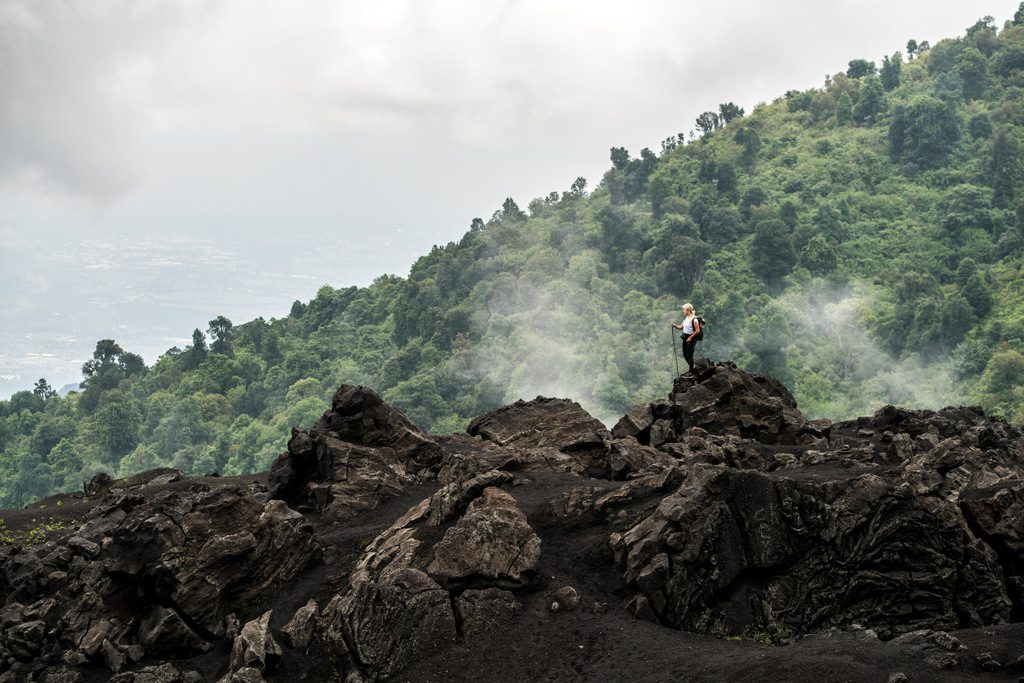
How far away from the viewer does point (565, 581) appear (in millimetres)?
17984

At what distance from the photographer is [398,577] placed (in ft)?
59.0

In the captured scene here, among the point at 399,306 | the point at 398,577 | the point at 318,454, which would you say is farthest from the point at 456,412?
the point at 398,577

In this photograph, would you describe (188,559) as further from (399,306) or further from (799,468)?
(399,306)

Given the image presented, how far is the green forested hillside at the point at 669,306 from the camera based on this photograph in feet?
326

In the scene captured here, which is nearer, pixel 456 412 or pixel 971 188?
pixel 456 412

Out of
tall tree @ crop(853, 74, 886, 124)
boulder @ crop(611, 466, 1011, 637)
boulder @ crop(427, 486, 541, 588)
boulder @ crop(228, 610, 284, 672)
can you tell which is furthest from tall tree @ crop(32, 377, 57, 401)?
boulder @ crop(611, 466, 1011, 637)

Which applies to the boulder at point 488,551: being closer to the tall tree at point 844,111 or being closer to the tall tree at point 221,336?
the tall tree at point 221,336

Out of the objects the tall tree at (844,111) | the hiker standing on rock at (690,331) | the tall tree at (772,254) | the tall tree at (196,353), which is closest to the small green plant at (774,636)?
the hiker standing on rock at (690,331)

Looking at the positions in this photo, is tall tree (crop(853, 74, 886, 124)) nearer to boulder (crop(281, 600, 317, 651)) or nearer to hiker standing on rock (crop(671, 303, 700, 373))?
hiker standing on rock (crop(671, 303, 700, 373))

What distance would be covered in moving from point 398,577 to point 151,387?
128 metres

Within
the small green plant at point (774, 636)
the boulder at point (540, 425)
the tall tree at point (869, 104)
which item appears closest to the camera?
the small green plant at point (774, 636)

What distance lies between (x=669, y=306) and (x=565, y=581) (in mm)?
104642

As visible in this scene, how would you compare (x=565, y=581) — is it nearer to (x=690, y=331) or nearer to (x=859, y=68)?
(x=690, y=331)

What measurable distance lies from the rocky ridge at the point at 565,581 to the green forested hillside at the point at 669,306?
6580cm
